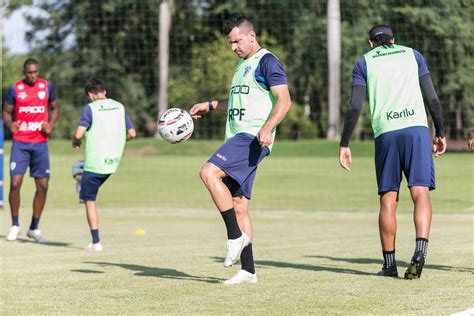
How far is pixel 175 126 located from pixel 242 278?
1.68m

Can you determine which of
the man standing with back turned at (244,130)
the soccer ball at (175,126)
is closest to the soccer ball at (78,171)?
the soccer ball at (175,126)

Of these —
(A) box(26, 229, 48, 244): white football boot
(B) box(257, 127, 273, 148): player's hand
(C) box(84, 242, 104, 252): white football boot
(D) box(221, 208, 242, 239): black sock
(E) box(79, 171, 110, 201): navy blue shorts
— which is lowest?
(A) box(26, 229, 48, 244): white football boot

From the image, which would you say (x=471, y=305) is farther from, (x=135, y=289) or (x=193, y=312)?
(x=135, y=289)

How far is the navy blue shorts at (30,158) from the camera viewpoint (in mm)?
15117

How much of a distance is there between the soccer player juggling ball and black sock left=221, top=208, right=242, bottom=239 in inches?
188

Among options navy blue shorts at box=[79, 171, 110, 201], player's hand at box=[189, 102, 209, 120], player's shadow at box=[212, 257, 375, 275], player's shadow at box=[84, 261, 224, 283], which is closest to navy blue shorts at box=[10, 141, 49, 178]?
navy blue shorts at box=[79, 171, 110, 201]

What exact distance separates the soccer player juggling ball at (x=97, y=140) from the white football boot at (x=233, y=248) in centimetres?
482

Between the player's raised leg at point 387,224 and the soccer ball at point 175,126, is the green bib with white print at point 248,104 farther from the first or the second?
the player's raised leg at point 387,224

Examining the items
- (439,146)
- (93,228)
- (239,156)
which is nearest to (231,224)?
(239,156)

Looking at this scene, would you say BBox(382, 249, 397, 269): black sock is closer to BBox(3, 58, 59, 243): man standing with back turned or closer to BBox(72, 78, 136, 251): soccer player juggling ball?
BBox(72, 78, 136, 251): soccer player juggling ball

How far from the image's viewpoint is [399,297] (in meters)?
7.95

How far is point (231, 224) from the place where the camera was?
8969 mm

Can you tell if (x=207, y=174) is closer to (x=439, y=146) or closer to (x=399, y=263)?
(x=439, y=146)

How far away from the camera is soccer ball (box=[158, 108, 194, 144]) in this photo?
32.5 ft
